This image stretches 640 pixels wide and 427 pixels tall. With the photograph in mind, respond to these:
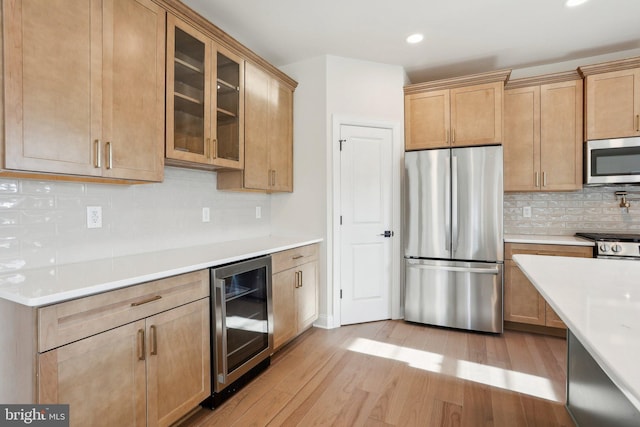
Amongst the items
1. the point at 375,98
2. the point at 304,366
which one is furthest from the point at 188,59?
the point at 304,366

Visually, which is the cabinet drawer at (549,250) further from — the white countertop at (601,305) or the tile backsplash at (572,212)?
the white countertop at (601,305)

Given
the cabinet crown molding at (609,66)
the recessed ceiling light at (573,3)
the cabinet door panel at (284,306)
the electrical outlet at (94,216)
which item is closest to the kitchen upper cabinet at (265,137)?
the cabinet door panel at (284,306)

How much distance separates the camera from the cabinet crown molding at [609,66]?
9.27 ft

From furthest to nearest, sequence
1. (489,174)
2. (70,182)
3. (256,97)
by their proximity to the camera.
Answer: (489,174), (256,97), (70,182)

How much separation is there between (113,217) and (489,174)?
3064mm

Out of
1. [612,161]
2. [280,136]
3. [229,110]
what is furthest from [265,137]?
[612,161]

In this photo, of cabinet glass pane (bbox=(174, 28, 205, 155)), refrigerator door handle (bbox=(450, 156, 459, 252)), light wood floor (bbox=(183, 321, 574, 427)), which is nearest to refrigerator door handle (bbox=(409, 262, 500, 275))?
refrigerator door handle (bbox=(450, 156, 459, 252))

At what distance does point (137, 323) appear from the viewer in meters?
1.45

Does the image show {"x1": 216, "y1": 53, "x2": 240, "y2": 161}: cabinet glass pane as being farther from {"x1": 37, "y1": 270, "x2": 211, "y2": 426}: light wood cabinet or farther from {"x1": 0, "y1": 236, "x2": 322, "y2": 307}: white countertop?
{"x1": 37, "y1": 270, "x2": 211, "y2": 426}: light wood cabinet

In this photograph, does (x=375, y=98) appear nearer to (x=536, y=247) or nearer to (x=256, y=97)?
(x=256, y=97)

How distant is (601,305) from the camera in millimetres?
991

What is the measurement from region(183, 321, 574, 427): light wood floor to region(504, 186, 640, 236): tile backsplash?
3.92 ft

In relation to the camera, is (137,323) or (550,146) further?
(550,146)

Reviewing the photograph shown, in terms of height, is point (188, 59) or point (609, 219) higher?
point (188, 59)
